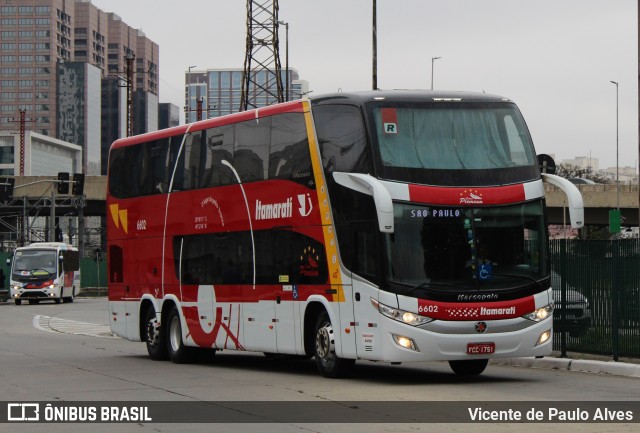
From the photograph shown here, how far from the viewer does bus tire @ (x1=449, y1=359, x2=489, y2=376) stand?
18.4 m

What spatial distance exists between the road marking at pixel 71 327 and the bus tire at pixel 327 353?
17.0 m

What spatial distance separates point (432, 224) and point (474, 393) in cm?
245

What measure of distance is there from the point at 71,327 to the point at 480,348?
24.4 metres

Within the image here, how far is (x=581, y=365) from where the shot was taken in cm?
1955

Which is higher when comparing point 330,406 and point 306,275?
point 306,275

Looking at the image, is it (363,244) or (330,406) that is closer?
(330,406)

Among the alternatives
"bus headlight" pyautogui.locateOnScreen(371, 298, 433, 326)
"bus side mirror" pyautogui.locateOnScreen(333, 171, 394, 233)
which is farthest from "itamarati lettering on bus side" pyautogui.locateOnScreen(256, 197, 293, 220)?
"bus headlight" pyautogui.locateOnScreen(371, 298, 433, 326)

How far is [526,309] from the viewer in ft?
55.7

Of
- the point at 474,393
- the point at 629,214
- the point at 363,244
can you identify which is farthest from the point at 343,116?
the point at 629,214

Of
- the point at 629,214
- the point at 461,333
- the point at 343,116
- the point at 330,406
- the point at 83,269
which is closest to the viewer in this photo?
the point at 330,406

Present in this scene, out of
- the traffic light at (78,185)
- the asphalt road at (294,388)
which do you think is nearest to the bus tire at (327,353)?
the asphalt road at (294,388)

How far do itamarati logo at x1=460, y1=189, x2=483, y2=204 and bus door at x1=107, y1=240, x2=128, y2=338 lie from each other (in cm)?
991

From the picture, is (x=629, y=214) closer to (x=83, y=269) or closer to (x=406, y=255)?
(x=83, y=269)

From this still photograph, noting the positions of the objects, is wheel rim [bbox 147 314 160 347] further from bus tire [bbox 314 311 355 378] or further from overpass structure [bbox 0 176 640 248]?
overpass structure [bbox 0 176 640 248]
